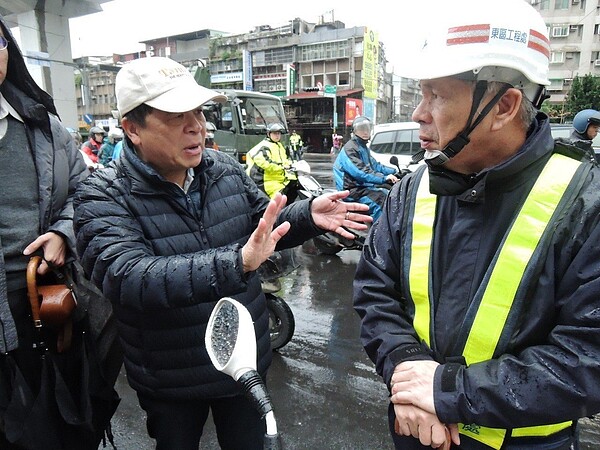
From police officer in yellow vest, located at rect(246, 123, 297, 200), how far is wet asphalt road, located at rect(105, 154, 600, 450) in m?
2.48

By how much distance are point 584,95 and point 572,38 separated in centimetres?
1638

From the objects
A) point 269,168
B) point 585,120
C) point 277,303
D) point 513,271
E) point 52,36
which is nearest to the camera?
point 513,271

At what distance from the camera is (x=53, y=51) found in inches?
620

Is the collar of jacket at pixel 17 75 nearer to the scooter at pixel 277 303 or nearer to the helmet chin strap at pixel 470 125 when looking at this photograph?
the helmet chin strap at pixel 470 125

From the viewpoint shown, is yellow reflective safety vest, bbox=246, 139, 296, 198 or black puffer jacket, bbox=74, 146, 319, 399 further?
yellow reflective safety vest, bbox=246, 139, 296, 198

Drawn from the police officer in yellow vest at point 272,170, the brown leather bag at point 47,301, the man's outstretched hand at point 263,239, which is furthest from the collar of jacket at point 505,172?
the police officer in yellow vest at point 272,170

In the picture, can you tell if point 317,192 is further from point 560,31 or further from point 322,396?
point 560,31

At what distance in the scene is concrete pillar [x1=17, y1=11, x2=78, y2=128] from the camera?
49.6 ft

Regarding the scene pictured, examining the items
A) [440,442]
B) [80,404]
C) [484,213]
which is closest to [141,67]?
[484,213]

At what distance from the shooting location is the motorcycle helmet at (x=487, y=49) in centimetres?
113

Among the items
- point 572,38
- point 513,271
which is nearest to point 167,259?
point 513,271

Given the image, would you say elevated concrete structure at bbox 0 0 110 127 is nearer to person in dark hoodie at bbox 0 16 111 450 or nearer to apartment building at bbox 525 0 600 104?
person in dark hoodie at bbox 0 16 111 450

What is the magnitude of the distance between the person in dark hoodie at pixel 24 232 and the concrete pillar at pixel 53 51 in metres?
15.0

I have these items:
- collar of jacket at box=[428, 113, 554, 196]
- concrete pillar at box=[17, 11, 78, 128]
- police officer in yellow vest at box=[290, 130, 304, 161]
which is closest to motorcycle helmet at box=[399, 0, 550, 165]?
collar of jacket at box=[428, 113, 554, 196]
